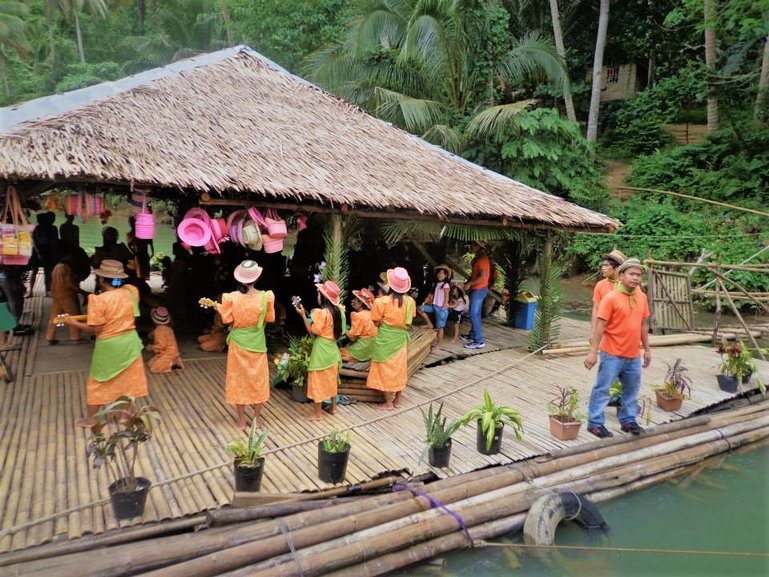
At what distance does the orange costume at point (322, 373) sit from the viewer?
18.1ft

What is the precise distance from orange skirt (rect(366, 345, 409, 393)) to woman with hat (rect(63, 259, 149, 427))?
235cm

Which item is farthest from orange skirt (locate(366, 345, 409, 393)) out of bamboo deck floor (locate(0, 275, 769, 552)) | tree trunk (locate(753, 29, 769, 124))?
tree trunk (locate(753, 29, 769, 124))

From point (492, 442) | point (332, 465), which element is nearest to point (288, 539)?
point (332, 465)

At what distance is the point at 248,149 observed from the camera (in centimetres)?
686

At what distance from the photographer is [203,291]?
31.2 ft

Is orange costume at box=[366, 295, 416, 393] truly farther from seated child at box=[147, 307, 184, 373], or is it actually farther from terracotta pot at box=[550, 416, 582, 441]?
seated child at box=[147, 307, 184, 373]

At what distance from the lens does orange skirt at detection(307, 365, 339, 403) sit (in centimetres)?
560

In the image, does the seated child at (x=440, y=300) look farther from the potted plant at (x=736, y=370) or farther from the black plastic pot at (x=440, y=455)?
the potted plant at (x=736, y=370)

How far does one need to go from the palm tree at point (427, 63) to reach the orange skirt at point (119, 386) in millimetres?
11388

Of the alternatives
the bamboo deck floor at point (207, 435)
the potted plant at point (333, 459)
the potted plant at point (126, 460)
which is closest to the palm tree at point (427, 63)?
the bamboo deck floor at point (207, 435)

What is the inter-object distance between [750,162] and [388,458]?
17431 millimetres

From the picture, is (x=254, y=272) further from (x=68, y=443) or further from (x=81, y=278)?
(x=81, y=278)

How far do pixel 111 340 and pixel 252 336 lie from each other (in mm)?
1200

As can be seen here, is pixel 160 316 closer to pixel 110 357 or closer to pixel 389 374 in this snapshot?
pixel 110 357
